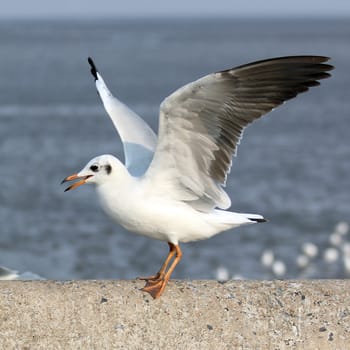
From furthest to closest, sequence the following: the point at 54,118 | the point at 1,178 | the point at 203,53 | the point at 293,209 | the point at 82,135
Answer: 1. the point at 203,53
2. the point at 54,118
3. the point at 82,135
4. the point at 1,178
5. the point at 293,209

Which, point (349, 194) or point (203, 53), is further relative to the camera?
point (203, 53)

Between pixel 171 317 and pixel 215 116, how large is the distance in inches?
40.0

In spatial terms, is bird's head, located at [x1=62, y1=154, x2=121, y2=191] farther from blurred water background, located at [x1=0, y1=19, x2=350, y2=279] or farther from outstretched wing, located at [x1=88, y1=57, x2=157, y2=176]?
blurred water background, located at [x1=0, y1=19, x2=350, y2=279]

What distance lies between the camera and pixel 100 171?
15.4 feet

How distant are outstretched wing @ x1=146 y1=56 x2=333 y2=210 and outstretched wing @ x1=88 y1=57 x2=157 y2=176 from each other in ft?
1.24

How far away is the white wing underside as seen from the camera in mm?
5172

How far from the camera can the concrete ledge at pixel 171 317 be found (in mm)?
4180

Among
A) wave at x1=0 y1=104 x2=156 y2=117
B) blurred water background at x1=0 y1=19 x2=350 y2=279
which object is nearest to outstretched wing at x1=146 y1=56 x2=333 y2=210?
blurred water background at x1=0 y1=19 x2=350 y2=279

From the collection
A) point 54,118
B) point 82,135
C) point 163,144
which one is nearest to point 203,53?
point 54,118

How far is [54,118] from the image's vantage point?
1278 inches

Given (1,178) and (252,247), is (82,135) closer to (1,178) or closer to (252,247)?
(1,178)

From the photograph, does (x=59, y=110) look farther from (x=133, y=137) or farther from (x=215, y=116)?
(x=215, y=116)

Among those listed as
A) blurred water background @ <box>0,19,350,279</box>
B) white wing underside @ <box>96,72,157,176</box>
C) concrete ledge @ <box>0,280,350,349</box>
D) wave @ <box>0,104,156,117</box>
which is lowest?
wave @ <box>0,104,156,117</box>

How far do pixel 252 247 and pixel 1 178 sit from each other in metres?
7.59
